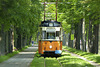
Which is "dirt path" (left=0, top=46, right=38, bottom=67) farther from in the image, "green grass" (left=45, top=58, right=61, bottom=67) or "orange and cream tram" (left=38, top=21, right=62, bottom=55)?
"orange and cream tram" (left=38, top=21, right=62, bottom=55)

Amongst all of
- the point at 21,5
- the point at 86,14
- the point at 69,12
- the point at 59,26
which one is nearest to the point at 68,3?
the point at 69,12

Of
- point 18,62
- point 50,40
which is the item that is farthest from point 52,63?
point 50,40

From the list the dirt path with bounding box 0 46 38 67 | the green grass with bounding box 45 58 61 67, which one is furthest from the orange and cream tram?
the green grass with bounding box 45 58 61 67

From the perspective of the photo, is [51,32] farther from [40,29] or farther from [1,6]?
[1,6]

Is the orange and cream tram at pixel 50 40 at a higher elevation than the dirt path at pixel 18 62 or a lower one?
higher

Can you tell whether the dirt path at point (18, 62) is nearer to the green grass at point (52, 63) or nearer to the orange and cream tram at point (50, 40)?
the green grass at point (52, 63)

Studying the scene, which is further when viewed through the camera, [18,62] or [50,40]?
[50,40]

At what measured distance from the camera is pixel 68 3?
43312 mm

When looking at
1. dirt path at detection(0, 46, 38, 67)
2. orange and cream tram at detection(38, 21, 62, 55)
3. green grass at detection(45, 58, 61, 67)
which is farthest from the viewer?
orange and cream tram at detection(38, 21, 62, 55)

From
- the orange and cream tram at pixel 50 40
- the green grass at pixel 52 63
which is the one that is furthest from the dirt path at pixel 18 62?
the orange and cream tram at pixel 50 40

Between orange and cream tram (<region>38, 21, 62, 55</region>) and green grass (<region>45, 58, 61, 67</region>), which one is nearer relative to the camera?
green grass (<region>45, 58, 61, 67</region>)

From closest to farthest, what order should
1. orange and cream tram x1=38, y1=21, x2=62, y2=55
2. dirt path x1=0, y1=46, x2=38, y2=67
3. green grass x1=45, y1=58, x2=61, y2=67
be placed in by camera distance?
green grass x1=45, y1=58, x2=61, y2=67 < dirt path x1=0, y1=46, x2=38, y2=67 < orange and cream tram x1=38, y1=21, x2=62, y2=55

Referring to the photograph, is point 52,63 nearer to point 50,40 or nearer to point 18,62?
point 18,62

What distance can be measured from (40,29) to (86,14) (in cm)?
842
